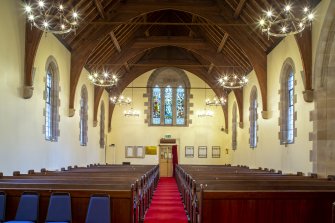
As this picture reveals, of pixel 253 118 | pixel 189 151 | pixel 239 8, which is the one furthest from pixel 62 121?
pixel 189 151

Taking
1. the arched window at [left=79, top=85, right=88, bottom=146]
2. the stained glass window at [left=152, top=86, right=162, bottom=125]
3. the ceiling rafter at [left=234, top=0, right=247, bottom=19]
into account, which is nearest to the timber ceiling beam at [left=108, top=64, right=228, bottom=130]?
the stained glass window at [left=152, top=86, right=162, bottom=125]

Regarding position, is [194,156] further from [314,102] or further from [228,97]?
[314,102]

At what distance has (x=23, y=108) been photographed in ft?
37.1

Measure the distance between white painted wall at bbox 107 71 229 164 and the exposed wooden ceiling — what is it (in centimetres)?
343

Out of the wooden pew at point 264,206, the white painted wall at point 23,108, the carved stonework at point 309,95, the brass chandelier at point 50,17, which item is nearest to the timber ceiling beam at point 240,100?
the white painted wall at point 23,108

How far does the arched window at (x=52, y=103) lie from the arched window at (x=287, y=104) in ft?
23.3

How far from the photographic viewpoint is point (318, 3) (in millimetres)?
10750

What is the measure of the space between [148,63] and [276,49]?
10752mm

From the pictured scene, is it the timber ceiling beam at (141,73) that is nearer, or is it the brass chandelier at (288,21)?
the brass chandelier at (288,21)

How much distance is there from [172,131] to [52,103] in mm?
12395

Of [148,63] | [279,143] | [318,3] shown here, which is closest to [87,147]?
[148,63]

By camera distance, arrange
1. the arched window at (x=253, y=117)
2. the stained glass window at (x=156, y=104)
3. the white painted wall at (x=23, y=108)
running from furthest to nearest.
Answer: the stained glass window at (x=156, y=104) < the arched window at (x=253, y=117) < the white painted wall at (x=23, y=108)

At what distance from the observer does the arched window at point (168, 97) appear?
85.1 feet

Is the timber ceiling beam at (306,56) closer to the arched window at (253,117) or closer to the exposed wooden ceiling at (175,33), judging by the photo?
the exposed wooden ceiling at (175,33)
